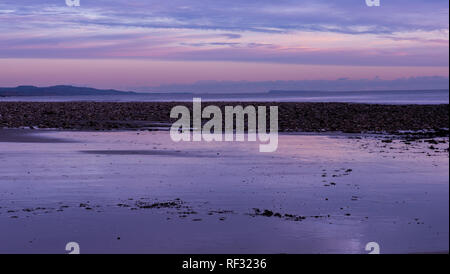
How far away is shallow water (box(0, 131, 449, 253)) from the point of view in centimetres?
1185

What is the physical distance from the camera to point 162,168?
22.4 meters

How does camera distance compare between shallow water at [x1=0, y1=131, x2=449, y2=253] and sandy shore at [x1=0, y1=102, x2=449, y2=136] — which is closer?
shallow water at [x1=0, y1=131, x2=449, y2=253]

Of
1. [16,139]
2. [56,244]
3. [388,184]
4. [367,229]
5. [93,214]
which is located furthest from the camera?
[16,139]

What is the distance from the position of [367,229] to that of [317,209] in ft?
7.22

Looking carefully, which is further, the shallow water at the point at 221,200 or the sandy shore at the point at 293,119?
the sandy shore at the point at 293,119

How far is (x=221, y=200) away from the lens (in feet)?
52.4

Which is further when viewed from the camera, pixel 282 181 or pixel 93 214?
pixel 282 181

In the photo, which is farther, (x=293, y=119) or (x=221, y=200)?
(x=293, y=119)

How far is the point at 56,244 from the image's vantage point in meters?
11.6

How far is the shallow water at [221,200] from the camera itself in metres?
11.9

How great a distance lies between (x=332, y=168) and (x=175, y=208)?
931 cm
